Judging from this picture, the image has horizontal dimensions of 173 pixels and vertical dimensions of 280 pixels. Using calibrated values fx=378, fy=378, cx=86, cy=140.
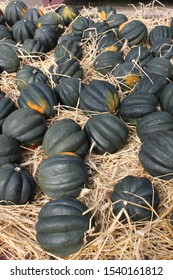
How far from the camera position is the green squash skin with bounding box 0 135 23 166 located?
3287 millimetres

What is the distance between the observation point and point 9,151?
3.30 m

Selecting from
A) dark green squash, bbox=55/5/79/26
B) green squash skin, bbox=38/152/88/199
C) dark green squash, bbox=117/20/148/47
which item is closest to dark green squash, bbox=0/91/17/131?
green squash skin, bbox=38/152/88/199

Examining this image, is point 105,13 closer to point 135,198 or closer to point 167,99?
point 167,99

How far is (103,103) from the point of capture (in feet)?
12.3

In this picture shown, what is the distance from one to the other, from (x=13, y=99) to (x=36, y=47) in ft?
3.64

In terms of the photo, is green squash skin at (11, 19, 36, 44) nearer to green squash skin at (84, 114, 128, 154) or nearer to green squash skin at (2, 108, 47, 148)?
green squash skin at (2, 108, 47, 148)

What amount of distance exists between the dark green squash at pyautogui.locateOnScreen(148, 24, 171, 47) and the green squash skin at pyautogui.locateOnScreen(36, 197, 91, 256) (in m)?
3.17

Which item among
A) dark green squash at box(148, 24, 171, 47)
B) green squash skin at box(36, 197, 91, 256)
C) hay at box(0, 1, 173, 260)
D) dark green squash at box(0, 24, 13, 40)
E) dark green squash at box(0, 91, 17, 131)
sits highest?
dark green squash at box(148, 24, 171, 47)

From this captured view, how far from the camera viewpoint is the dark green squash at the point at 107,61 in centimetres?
457

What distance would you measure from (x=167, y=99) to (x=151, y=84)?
312 mm

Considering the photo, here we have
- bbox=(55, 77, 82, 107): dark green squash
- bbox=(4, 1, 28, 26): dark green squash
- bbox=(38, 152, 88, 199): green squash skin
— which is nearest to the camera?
bbox=(38, 152, 88, 199): green squash skin

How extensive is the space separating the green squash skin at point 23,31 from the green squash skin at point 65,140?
8.29 feet
